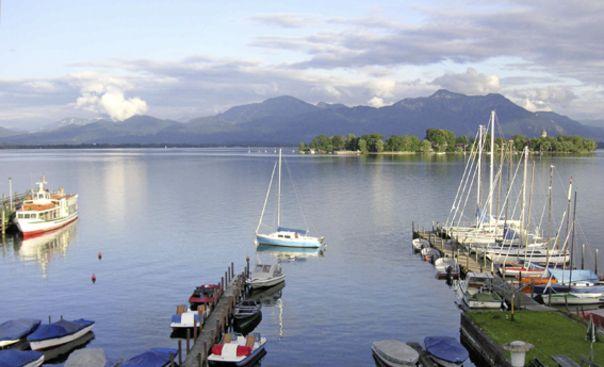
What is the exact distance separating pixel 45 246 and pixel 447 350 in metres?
59.9

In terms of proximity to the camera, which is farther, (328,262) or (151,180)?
(151,180)

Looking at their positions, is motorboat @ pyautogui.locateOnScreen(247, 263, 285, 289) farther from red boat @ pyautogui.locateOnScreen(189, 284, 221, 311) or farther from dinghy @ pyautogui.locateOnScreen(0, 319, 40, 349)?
dinghy @ pyautogui.locateOnScreen(0, 319, 40, 349)

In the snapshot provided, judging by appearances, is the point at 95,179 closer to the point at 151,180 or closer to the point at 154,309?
the point at 151,180

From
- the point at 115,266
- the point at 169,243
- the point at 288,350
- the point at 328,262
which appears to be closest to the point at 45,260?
the point at 115,266

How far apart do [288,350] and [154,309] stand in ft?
45.7

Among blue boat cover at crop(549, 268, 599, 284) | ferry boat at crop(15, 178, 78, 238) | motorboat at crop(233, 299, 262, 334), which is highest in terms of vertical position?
ferry boat at crop(15, 178, 78, 238)

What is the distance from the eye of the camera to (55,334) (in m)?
39.4

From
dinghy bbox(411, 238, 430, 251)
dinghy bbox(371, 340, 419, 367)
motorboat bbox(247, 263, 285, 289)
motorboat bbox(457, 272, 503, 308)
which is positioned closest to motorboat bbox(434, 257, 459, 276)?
motorboat bbox(457, 272, 503, 308)

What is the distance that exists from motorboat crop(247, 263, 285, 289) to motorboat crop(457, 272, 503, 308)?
16.6 meters

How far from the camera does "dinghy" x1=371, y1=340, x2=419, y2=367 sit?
34.9m

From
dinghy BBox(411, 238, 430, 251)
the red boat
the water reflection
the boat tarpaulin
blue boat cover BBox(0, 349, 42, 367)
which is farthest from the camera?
dinghy BBox(411, 238, 430, 251)

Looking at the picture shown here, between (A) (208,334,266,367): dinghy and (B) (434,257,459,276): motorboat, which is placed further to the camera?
(B) (434,257,459,276): motorboat

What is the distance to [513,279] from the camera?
56656 millimetres

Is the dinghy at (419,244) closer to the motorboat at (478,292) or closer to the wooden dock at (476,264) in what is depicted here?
the wooden dock at (476,264)
